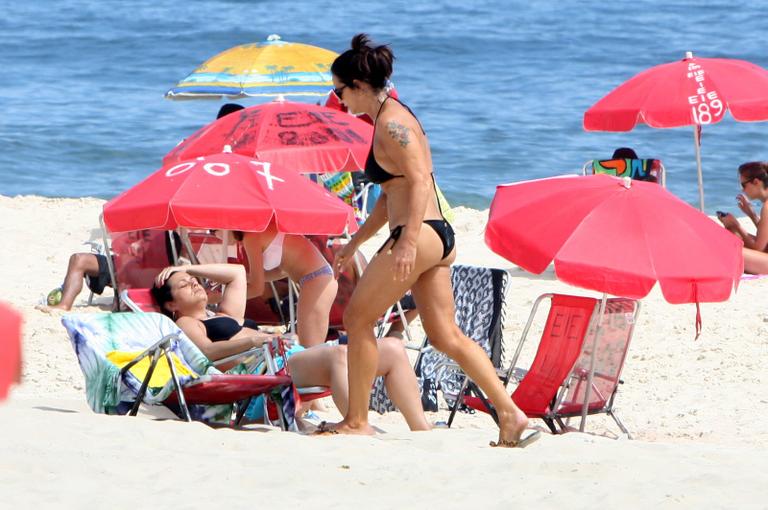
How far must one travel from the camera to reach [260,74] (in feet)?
33.1

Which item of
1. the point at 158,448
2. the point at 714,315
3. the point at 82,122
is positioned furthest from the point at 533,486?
the point at 82,122

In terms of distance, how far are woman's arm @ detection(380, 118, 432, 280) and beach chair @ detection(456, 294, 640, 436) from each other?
4.35 feet

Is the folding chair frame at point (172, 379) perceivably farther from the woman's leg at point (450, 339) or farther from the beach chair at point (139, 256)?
the beach chair at point (139, 256)

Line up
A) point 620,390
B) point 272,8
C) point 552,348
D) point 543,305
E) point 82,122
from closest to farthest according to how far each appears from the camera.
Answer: point 552,348 < point 620,390 < point 543,305 < point 82,122 < point 272,8

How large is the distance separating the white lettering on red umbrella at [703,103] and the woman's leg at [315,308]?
3.84 metres

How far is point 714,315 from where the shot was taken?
777 cm

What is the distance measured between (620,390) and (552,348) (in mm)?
1117

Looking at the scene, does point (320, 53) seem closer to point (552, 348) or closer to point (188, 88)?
point (188, 88)

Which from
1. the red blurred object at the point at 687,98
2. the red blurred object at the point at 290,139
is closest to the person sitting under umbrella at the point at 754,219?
the red blurred object at the point at 687,98

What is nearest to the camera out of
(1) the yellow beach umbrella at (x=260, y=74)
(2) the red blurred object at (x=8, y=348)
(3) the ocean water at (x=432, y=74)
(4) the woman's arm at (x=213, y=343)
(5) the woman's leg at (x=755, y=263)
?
(2) the red blurred object at (x=8, y=348)

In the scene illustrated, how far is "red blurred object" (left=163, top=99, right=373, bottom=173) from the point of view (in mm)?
7664

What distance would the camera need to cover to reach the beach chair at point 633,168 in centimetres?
945

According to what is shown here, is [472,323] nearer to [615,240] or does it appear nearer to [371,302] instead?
[615,240]

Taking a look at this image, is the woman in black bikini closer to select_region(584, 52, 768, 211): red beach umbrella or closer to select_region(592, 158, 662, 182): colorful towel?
select_region(584, 52, 768, 211): red beach umbrella
